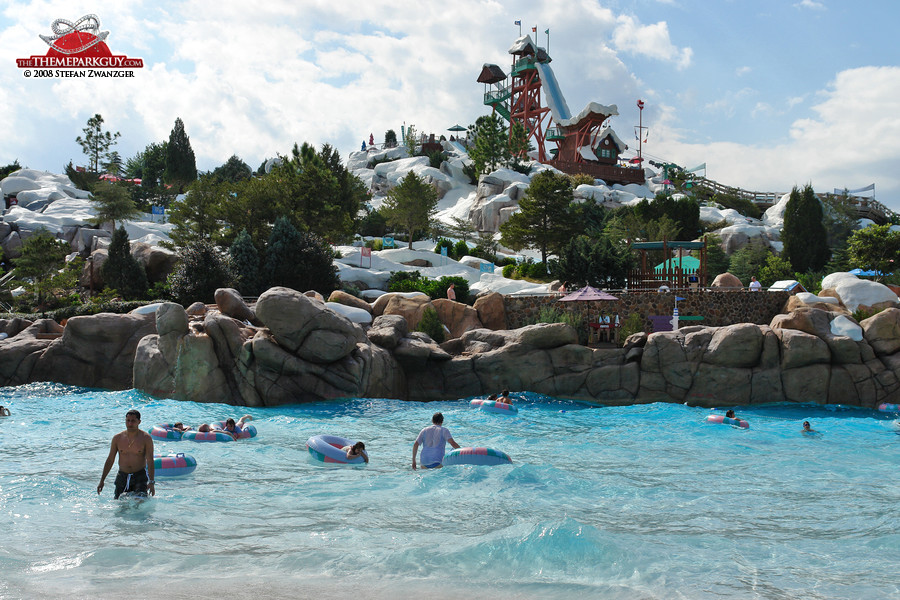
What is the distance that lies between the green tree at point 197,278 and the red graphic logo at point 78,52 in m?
8.60

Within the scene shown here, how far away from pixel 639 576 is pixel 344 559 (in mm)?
3386

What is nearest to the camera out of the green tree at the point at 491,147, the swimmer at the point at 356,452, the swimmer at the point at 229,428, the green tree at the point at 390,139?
the swimmer at the point at 356,452

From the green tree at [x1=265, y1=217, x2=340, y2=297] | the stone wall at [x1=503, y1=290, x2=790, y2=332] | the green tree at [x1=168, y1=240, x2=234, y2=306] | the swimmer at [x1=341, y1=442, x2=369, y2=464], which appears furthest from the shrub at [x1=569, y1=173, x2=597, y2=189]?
the swimmer at [x1=341, y1=442, x2=369, y2=464]

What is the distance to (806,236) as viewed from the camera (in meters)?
43.7

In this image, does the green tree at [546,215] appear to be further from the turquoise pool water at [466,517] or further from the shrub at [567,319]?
the turquoise pool water at [466,517]

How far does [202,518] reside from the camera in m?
9.12

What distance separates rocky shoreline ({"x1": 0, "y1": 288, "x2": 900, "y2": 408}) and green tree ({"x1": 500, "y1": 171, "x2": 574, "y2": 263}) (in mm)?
20097

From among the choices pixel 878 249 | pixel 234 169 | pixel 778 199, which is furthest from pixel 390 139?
pixel 878 249

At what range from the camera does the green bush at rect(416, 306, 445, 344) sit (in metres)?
24.8

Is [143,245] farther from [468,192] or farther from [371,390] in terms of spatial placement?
[468,192]

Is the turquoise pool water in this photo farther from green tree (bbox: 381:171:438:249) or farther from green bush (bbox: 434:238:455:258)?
green tree (bbox: 381:171:438:249)

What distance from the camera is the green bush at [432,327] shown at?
24.8 m

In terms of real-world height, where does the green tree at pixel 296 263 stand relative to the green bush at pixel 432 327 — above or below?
above

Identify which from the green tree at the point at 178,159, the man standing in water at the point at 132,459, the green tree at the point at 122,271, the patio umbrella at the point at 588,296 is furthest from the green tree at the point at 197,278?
the green tree at the point at 178,159
